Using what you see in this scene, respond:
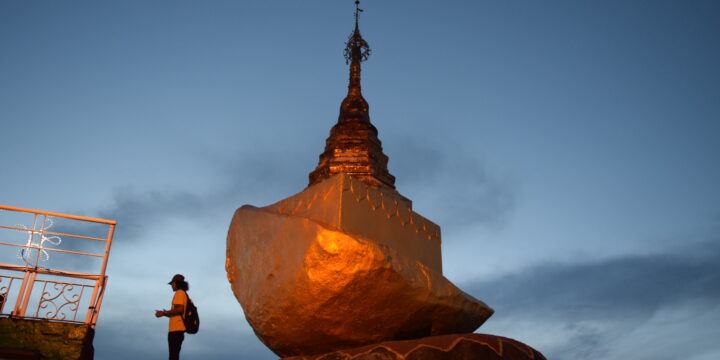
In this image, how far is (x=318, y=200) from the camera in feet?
22.0

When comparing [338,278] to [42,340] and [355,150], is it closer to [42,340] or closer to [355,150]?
[42,340]

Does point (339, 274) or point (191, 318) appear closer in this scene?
point (339, 274)

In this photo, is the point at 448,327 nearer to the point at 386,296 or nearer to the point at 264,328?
the point at 386,296

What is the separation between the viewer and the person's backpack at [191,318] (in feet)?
21.8

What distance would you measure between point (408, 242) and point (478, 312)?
128cm

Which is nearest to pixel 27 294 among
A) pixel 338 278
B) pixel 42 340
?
pixel 42 340

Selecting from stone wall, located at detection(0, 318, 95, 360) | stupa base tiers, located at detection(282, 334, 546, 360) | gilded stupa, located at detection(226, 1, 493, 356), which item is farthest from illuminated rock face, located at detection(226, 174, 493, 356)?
stone wall, located at detection(0, 318, 95, 360)

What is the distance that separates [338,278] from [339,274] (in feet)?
0.14

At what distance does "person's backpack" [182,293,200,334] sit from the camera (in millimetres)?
6648

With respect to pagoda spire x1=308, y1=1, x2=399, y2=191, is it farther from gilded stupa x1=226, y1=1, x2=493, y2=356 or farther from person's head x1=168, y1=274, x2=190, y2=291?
person's head x1=168, y1=274, x2=190, y2=291

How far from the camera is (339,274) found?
19.2 feet

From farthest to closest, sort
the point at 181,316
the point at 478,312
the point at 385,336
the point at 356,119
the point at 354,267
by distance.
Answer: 1. the point at 356,119
2. the point at 478,312
3. the point at 181,316
4. the point at 385,336
5. the point at 354,267

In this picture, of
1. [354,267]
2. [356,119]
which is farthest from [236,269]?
[356,119]

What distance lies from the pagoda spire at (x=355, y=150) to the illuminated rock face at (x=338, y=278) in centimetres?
246
